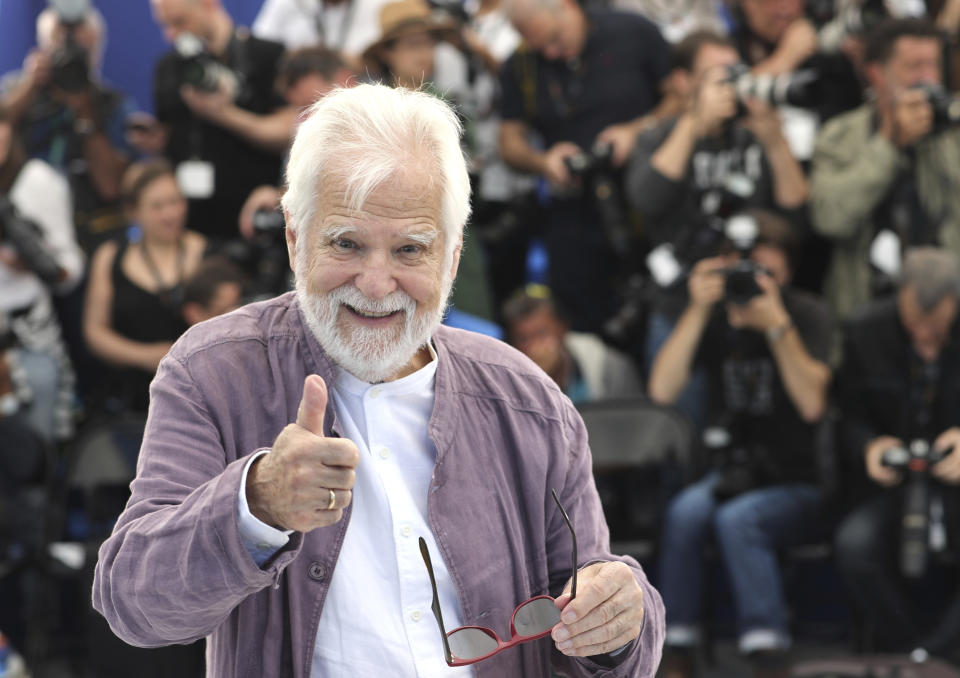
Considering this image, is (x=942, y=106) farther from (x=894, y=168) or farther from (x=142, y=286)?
(x=142, y=286)

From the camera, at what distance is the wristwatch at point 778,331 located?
4.86 metres

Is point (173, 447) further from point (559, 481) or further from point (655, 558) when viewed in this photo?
point (655, 558)

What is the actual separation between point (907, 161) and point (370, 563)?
3.47 meters

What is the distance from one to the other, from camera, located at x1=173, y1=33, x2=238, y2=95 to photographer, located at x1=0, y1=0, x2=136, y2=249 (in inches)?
27.2

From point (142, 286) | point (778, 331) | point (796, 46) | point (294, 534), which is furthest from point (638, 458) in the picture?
point (294, 534)

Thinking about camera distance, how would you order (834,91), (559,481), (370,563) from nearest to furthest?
(370,563)
(559,481)
(834,91)

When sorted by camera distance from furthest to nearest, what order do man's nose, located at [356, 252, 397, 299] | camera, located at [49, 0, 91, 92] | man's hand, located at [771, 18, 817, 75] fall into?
camera, located at [49, 0, 91, 92], man's hand, located at [771, 18, 817, 75], man's nose, located at [356, 252, 397, 299]

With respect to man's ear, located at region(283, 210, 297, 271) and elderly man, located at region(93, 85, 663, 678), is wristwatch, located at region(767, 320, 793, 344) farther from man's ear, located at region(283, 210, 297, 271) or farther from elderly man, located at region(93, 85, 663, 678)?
man's ear, located at region(283, 210, 297, 271)

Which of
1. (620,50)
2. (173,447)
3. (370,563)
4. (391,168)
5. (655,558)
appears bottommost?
(655,558)

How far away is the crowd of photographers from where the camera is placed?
4.79m

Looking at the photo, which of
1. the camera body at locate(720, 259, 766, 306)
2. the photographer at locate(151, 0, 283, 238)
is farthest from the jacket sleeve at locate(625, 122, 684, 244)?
the photographer at locate(151, 0, 283, 238)

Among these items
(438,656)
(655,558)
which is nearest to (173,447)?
(438,656)

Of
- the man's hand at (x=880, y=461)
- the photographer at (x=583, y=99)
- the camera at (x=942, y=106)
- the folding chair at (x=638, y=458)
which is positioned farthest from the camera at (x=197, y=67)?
the man's hand at (x=880, y=461)

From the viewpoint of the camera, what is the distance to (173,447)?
81.8 inches
